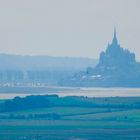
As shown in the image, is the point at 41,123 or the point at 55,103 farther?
the point at 55,103

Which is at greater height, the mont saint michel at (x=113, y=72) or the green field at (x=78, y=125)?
the mont saint michel at (x=113, y=72)

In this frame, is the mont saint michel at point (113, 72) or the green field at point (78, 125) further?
the mont saint michel at point (113, 72)

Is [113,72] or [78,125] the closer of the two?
[78,125]

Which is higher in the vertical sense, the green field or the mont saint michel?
the mont saint michel

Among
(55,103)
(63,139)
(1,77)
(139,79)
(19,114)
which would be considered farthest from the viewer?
(1,77)

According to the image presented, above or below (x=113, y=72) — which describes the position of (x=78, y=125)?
below

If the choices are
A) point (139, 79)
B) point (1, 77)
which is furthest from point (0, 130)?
point (1, 77)

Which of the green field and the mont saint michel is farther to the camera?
the mont saint michel

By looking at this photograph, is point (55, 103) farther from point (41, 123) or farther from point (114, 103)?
point (41, 123)
